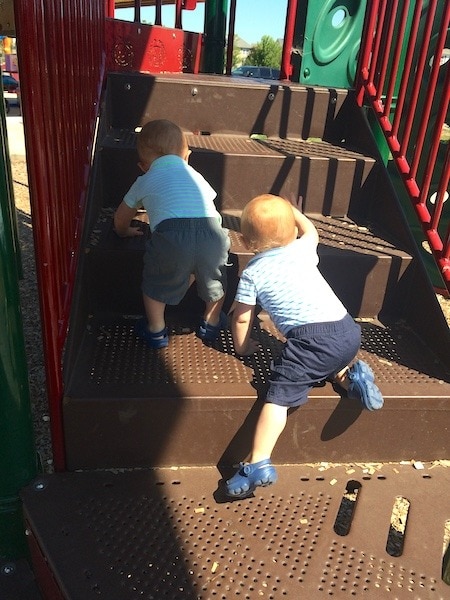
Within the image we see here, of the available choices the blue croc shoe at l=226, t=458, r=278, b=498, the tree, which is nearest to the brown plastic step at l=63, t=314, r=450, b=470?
the blue croc shoe at l=226, t=458, r=278, b=498

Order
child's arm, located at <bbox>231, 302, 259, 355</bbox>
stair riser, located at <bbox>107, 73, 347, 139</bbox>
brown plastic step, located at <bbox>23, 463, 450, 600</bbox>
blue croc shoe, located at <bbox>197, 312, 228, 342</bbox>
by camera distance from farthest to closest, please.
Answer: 1. stair riser, located at <bbox>107, 73, 347, 139</bbox>
2. blue croc shoe, located at <bbox>197, 312, 228, 342</bbox>
3. child's arm, located at <bbox>231, 302, 259, 355</bbox>
4. brown plastic step, located at <bbox>23, 463, 450, 600</bbox>

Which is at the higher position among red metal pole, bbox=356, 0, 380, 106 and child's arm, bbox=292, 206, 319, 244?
red metal pole, bbox=356, 0, 380, 106

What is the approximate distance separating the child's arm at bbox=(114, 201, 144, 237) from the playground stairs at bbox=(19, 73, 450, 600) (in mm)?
54

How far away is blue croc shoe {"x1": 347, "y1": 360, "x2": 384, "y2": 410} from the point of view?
1.77 metres

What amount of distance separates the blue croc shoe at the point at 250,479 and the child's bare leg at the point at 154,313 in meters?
0.63

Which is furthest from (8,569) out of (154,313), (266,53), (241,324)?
(266,53)

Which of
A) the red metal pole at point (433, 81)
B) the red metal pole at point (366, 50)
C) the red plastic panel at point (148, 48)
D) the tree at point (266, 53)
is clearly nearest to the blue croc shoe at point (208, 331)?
the red metal pole at point (433, 81)

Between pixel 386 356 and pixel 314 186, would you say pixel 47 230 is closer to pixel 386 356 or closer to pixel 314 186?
pixel 386 356

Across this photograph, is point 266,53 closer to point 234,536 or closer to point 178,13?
point 178,13

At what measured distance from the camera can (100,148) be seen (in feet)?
8.04

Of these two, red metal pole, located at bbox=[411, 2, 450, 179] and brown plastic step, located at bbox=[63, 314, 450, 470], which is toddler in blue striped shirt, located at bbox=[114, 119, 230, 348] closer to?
brown plastic step, located at bbox=[63, 314, 450, 470]

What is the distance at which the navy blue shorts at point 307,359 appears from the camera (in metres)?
1.74

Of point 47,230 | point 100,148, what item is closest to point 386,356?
point 47,230

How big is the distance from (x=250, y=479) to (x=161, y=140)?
4.38ft
